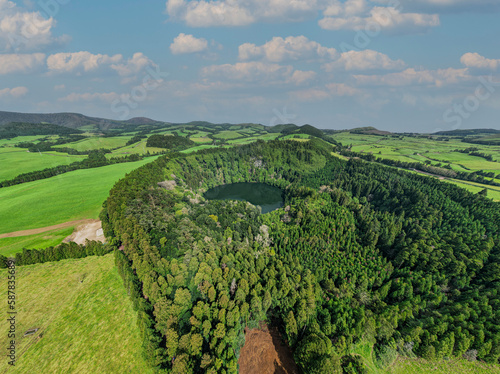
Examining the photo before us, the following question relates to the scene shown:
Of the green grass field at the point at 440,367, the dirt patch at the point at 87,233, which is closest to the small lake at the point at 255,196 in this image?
the dirt patch at the point at 87,233

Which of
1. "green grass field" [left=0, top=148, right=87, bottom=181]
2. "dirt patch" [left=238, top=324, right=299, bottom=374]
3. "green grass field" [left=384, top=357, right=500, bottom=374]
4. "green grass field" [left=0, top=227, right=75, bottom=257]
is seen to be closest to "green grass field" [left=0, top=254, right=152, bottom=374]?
"green grass field" [left=0, top=227, right=75, bottom=257]

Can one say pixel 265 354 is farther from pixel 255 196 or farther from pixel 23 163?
pixel 23 163

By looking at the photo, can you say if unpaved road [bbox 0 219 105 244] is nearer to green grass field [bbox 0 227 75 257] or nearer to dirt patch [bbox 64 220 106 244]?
dirt patch [bbox 64 220 106 244]

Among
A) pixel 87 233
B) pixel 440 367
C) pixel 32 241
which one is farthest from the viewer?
pixel 87 233

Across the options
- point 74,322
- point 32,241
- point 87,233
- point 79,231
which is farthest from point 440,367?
point 32,241

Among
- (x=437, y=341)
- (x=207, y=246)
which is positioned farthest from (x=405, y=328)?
(x=207, y=246)

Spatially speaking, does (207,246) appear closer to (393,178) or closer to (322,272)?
(322,272)
